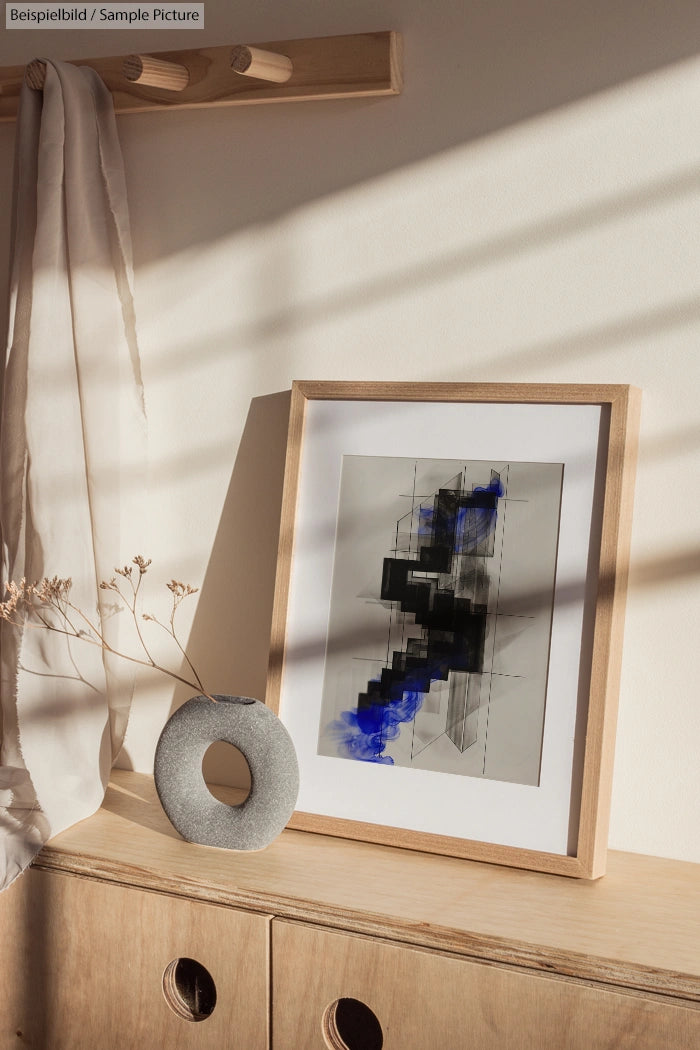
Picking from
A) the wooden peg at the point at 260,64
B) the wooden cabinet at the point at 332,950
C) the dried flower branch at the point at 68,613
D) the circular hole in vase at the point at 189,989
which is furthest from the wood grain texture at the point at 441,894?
the wooden peg at the point at 260,64

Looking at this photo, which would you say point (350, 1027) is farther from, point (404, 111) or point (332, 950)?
point (404, 111)

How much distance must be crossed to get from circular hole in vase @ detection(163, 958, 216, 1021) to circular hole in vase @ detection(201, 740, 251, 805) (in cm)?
33

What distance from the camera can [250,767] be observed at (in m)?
1.35

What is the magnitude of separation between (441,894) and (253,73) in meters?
1.15

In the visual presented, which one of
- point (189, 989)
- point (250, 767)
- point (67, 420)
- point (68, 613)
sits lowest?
point (189, 989)

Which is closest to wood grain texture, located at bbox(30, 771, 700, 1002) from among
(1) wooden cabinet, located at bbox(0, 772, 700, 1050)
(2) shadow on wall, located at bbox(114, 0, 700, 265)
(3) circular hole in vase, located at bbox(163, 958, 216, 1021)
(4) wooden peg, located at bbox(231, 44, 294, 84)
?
(1) wooden cabinet, located at bbox(0, 772, 700, 1050)

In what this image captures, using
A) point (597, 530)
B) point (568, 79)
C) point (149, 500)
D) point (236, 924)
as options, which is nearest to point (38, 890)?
point (236, 924)

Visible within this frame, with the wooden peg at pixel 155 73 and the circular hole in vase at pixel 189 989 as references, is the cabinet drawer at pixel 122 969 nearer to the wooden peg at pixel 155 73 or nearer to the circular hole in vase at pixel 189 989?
the circular hole in vase at pixel 189 989

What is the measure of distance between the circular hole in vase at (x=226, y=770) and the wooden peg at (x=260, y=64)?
1.01 metres

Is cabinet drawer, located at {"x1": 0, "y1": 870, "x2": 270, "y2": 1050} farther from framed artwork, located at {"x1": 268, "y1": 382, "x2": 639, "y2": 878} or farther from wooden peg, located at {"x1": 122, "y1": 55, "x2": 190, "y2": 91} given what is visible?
wooden peg, located at {"x1": 122, "y1": 55, "x2": 190, "y2": 91}

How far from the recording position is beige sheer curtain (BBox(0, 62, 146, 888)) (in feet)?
5.03

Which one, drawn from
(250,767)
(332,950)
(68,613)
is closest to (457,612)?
(250,767)

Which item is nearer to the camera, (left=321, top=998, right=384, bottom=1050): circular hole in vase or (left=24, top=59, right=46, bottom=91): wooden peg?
(left=321, top=998, right=384, bottom=1050): circular hole in vase

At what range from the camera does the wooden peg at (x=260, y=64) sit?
1408 mm
